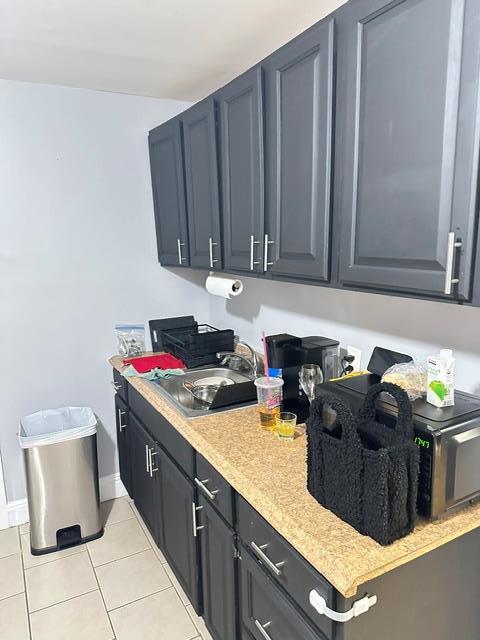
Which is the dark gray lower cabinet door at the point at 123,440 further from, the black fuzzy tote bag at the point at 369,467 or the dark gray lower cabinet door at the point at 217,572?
the black fuzzy tote bag at the point at 369,467

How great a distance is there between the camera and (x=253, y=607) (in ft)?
4.21

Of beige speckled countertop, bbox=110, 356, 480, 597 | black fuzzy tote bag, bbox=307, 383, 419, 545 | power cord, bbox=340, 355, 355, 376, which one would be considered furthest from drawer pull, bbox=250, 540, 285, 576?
power cord, bbox=340, 355, 355, 376

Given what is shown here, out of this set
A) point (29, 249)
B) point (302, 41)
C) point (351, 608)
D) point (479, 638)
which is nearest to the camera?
point (351, 608)

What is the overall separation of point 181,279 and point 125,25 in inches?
56.5

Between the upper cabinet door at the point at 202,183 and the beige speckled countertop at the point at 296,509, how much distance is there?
2.63ft

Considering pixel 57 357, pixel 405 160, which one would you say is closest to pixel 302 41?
pixel 405 160

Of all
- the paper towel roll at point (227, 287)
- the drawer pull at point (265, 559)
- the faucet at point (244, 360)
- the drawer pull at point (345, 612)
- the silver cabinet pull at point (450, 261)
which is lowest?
the drawer pull at point (265, 559)

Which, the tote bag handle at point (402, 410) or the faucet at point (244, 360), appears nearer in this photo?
the tote bag handle at point (402, 410)

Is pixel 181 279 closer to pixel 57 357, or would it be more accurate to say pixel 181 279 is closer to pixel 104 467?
pixel 57 357

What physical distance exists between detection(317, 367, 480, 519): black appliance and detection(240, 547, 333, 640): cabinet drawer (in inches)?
15.3

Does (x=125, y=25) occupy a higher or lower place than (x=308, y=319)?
higher

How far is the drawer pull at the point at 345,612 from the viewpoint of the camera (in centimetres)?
92

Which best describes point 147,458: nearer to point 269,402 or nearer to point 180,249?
point 269,402

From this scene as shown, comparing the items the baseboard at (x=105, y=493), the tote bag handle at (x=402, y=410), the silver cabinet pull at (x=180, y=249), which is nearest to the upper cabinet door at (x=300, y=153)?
the tote bag handle at (x=402, y=410)
